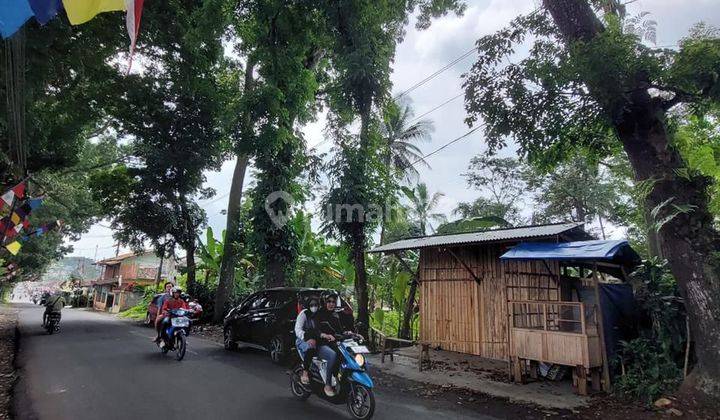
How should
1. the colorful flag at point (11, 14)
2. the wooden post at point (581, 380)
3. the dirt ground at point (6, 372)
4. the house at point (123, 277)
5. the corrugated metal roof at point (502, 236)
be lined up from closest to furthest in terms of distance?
the colorful flag at point (11, 14), the dirt ground at point (6, 372), the wooden post at point (581, 380), the corrugated metal roof at point (502, 236), the house at point (123, 277)

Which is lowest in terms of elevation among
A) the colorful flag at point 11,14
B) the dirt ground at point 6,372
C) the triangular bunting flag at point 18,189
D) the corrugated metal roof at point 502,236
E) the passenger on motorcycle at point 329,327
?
the dirt ground at point 6,372

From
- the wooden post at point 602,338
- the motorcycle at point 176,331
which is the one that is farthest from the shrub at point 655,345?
the motorcycle at point 176,331

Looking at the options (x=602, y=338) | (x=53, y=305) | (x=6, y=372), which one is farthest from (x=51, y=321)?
(x=602, y=338)

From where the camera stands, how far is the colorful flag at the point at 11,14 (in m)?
3.51

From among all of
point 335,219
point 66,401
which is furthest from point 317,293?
point 66,401

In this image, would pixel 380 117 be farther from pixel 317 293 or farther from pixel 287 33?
pixel 317 293

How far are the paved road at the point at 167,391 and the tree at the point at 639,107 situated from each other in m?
4.03

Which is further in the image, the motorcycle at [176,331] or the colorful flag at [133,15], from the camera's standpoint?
the motorcycle at [176,331]

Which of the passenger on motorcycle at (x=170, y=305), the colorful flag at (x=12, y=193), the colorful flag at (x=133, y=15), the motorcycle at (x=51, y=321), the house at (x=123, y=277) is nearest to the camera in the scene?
the colorful flag at (x=133, y=15)

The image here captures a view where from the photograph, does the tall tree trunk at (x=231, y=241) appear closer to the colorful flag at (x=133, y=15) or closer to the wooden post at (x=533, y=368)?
the wooden post at (x=533, y=368)

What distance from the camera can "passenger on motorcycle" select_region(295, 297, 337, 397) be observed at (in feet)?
19.7

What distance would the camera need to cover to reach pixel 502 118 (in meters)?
7.99

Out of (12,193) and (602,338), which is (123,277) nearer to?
(12,193)

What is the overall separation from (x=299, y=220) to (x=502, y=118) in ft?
31.4
